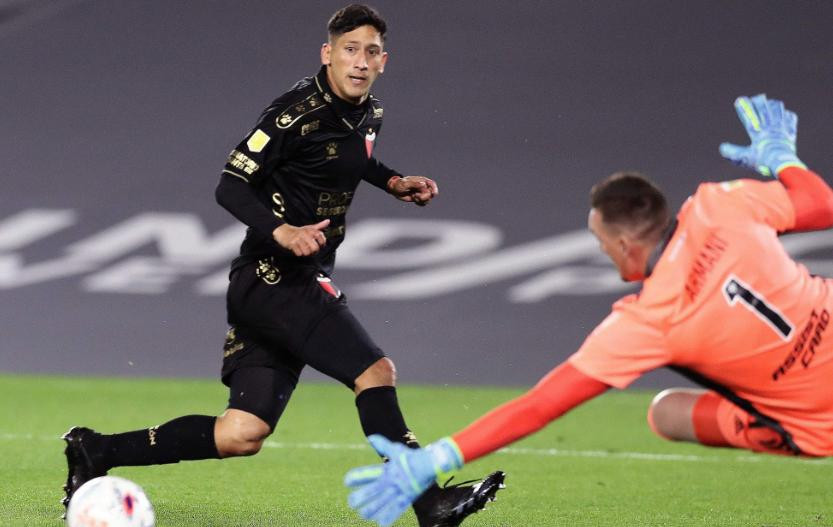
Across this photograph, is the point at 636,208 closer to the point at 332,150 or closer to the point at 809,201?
the point at 809,201

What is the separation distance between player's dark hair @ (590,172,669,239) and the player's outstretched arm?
46 cm

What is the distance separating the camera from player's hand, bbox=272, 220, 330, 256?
4.75m

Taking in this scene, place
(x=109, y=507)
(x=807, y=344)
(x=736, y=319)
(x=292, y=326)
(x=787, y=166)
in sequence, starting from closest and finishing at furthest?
(x=736, y=319) < (x=807, y=344) < (x=787, y=166) < (x=109, y=507) < (x=292, y=326)

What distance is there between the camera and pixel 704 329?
374 cm

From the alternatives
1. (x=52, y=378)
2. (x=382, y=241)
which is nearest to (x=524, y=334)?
(x=382, y=241)

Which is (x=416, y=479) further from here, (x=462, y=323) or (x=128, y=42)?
(x=128, y=42)

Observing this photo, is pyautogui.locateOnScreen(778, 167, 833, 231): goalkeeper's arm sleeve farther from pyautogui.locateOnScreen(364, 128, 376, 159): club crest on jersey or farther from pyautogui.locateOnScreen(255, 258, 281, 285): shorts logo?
pyautogui.locateOnScreen(255, 258, 281, 285): shorts logo

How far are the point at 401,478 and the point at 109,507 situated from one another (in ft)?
4.32

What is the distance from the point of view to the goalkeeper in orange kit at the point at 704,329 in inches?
145

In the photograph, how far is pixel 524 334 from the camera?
10.8 metres

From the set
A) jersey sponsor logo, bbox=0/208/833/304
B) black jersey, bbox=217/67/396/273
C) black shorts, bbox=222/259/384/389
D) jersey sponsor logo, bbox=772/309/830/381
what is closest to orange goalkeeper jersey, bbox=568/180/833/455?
jersey sponsor logo, bbox=772/309/830/381

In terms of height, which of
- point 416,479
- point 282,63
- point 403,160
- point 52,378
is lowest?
point 416,479

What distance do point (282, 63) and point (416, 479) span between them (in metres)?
8.09

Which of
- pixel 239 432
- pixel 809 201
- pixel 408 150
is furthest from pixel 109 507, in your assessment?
pixel 408 150
